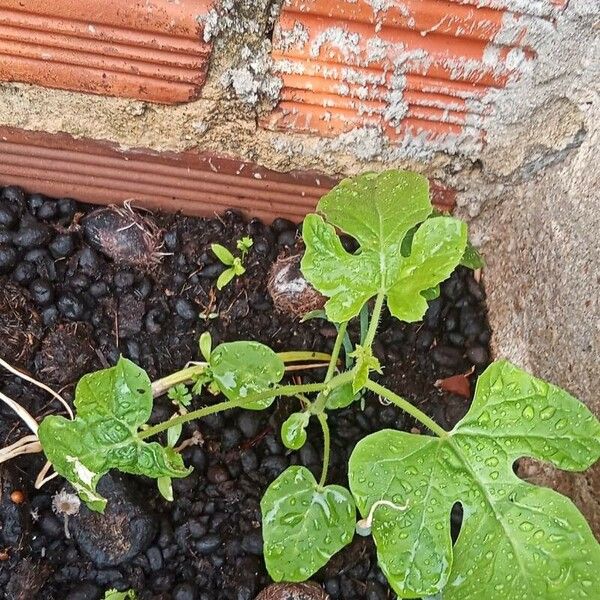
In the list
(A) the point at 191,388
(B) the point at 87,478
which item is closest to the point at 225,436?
(A) the point at 191,388

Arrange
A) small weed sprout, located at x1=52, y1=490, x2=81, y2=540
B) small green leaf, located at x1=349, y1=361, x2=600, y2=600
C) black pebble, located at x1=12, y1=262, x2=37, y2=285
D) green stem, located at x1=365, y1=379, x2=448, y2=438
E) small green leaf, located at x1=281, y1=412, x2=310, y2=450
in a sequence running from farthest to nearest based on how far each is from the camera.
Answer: black pebble, located at x1=12, y1=262, x2=37, y2=285 < small weed sprout, located at x1=52, y1=490, x2=81, y2=540 < small green leaf, located at x1=281, y1=412, x2=310, y2=450 < green stem, located at x1=365, y1=379, x2=448, y2=438 < small green leaf, located at x1=349, y1=361, x2=600, y2=600

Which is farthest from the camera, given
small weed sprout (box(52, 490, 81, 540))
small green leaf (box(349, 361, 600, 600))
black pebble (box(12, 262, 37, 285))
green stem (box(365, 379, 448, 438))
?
black pebble (box(12, 262, 37, 285))

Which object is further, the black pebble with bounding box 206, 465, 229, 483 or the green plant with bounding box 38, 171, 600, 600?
the black pebble with bounding box 206, 465, 229, 483

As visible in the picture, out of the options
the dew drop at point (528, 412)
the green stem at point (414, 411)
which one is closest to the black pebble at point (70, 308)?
the green stem at point (414, 411)

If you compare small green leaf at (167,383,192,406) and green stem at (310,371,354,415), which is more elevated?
green stem at (310,371,354,415)

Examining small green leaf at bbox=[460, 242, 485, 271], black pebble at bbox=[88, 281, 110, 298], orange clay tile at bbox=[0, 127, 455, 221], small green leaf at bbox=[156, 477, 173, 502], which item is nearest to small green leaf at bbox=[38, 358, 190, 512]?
small green leaf at bbox=[156, 477, 173, 502]

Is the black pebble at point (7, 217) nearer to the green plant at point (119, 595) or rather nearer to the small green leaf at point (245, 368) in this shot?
the small green leaf at point (245, 368)

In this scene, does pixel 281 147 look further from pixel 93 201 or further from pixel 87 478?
Result: pixel 87 478

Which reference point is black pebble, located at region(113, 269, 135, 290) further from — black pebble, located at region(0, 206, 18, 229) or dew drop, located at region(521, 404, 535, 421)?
dew drop, located at region(521, 404, 535, 421)
